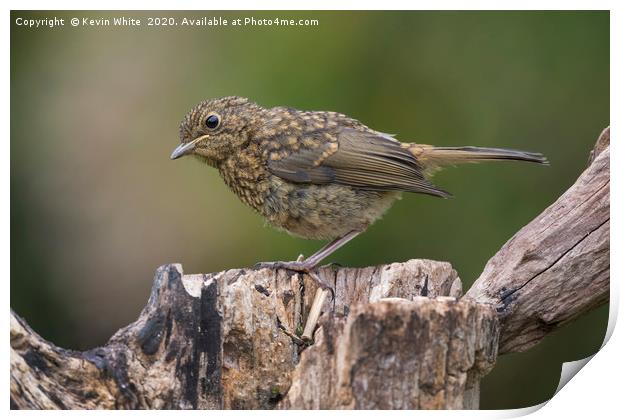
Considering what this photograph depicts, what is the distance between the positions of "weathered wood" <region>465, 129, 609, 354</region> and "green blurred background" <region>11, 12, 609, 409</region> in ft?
0.52

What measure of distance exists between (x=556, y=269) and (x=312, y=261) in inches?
46.2

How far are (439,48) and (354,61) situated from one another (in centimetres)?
46

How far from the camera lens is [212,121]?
4.69 meters

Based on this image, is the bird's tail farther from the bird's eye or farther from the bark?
the bird's eye

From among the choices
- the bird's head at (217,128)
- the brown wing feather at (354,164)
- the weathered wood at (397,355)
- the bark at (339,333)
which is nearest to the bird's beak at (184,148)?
the bird's head at (217,128)

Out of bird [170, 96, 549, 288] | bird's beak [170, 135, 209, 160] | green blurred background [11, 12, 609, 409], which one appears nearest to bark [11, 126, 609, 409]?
green blurred background [11, 12, 609, 409]

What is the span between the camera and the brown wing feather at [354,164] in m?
4.53

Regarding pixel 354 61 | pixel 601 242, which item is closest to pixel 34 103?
pixel 354 61

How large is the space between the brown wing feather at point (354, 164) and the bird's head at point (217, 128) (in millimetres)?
265

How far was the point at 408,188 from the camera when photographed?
4414mm

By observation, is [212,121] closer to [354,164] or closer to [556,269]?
[354,164]

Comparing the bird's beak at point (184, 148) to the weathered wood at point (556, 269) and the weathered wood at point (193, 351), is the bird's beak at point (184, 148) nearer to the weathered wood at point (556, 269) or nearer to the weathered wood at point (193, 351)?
the weathered wood at point (193, 351)

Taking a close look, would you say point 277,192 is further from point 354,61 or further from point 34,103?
point 34,103

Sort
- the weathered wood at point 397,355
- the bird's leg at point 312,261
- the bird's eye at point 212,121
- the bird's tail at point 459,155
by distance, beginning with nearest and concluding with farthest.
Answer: the weathered wood at point 397,355 → the bird's leg at point 312,261 → the bird's tail at point 459,155 → the bird's eye at point 212,121
